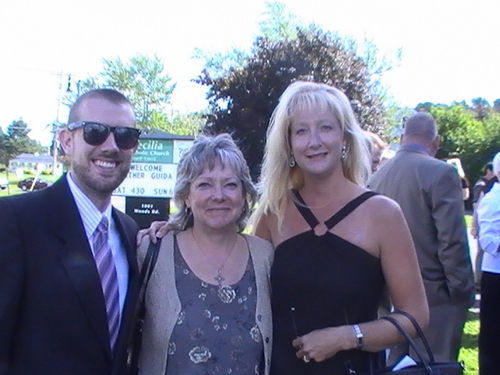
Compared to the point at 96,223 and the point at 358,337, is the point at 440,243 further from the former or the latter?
the point at 96,223

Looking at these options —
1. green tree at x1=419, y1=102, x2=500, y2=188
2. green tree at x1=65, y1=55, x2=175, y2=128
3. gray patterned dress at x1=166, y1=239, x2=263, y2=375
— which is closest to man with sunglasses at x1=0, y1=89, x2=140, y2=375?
gray patterned dress at x1=166, y1=239, x2=263, y2=375

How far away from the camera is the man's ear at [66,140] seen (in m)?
2.40

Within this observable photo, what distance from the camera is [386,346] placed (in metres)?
2.42

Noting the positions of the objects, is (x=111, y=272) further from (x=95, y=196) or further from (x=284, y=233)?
(x=284, y=233)

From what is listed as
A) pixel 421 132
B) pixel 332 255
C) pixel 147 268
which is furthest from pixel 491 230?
pixel 147 268

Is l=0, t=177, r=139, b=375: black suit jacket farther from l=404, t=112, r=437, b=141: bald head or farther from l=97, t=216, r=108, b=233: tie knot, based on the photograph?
l=404, t=112, r=437, b=141: bald head

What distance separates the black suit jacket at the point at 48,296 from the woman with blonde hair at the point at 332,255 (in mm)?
819

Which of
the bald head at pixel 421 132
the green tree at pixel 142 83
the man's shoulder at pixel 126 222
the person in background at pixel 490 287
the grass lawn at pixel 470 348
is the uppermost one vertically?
the green tree at pixel 142 83

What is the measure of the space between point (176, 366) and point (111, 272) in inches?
19.8

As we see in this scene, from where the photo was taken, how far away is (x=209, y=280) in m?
2.56

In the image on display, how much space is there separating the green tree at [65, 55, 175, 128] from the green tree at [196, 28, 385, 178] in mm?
21673

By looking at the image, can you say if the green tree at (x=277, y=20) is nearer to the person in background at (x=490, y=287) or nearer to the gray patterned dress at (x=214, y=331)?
A: the person in background at (x=490, y=287)

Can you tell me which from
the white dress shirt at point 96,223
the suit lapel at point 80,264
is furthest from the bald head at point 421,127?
the suit lapel at point 80,264

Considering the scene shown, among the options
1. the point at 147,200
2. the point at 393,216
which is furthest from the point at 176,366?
the point at 147,200
